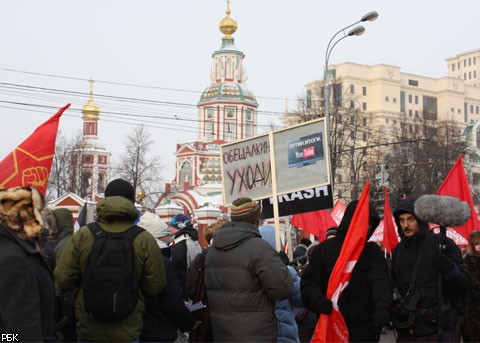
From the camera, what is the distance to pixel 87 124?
85.2m

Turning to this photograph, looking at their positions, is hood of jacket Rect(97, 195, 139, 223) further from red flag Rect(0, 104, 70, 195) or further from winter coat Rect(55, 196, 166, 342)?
red flag Rect(0, 104, 70, 195)

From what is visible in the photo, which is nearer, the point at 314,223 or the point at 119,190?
the point at 119,190

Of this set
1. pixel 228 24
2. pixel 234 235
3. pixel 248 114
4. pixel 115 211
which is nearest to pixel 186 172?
pixel 248 114

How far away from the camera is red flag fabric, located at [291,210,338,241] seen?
1407 centimetres

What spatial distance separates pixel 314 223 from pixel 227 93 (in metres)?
64.4

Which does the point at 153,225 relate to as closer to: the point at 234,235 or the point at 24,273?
the point at 234,235

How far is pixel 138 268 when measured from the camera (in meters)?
5.16

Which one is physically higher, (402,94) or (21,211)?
(402,94)

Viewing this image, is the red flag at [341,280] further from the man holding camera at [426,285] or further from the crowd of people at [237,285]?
the man holding camera at [426,285]

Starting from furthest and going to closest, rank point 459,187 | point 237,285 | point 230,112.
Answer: point 230,112 < point 459,187 < point 237,285

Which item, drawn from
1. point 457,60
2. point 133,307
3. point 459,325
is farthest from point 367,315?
point 457,60

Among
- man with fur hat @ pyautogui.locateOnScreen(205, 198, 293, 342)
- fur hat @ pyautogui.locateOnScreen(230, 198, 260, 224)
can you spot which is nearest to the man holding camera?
man with fur hat @ pyautogui.locateOnScreen(205, 198, 293, 342)

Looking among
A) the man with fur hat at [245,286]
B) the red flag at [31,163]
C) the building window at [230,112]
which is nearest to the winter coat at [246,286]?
the man with fur hat at [245,286]

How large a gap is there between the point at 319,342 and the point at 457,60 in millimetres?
135737
